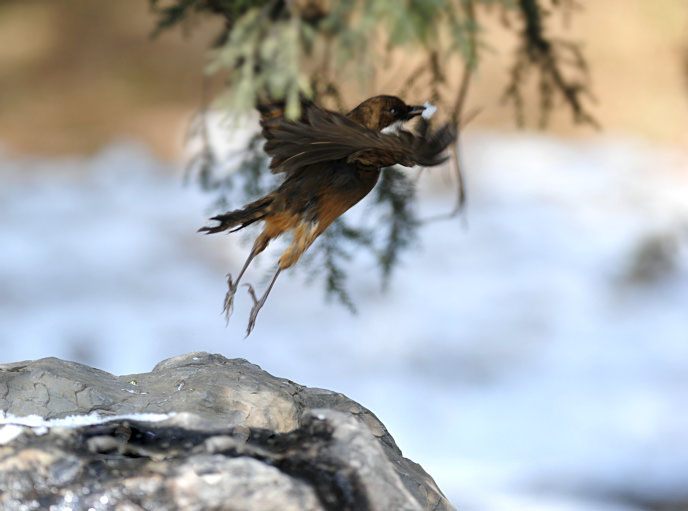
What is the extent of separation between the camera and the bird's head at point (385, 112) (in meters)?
2.03

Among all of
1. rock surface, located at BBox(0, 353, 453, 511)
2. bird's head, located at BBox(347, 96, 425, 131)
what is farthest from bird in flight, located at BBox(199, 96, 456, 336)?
rock surface, located at BBox(0, 353, 453, 511)

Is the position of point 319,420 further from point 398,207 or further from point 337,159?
point 398,207

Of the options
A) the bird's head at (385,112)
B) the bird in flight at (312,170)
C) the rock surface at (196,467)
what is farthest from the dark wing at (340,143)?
the rock surface at (196,467)

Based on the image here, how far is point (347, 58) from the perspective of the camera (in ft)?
10.3

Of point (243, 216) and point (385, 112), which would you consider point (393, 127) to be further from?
point (243, 216)

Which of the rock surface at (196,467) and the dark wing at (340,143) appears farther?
the dark wing at (340,143)

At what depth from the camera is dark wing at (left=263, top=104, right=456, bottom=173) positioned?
1787 millimetres

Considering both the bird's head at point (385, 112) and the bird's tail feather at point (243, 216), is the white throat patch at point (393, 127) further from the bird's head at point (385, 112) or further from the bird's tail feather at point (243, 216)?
the bird's tail feather at point (243, 216)

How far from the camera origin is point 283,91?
316 centimetres

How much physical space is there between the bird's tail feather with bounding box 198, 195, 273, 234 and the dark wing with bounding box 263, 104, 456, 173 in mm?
90

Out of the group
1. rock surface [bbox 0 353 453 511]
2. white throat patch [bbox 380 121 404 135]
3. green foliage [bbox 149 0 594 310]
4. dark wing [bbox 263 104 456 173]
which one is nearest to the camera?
rock surface [bbox 0 353 453 511]

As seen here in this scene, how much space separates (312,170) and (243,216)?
216mm

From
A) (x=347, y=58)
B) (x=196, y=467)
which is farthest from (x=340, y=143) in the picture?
(x=347, y=58)

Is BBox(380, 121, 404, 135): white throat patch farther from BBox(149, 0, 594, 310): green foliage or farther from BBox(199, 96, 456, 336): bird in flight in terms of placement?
BBox(149, 0, 594, 310): green foliage
